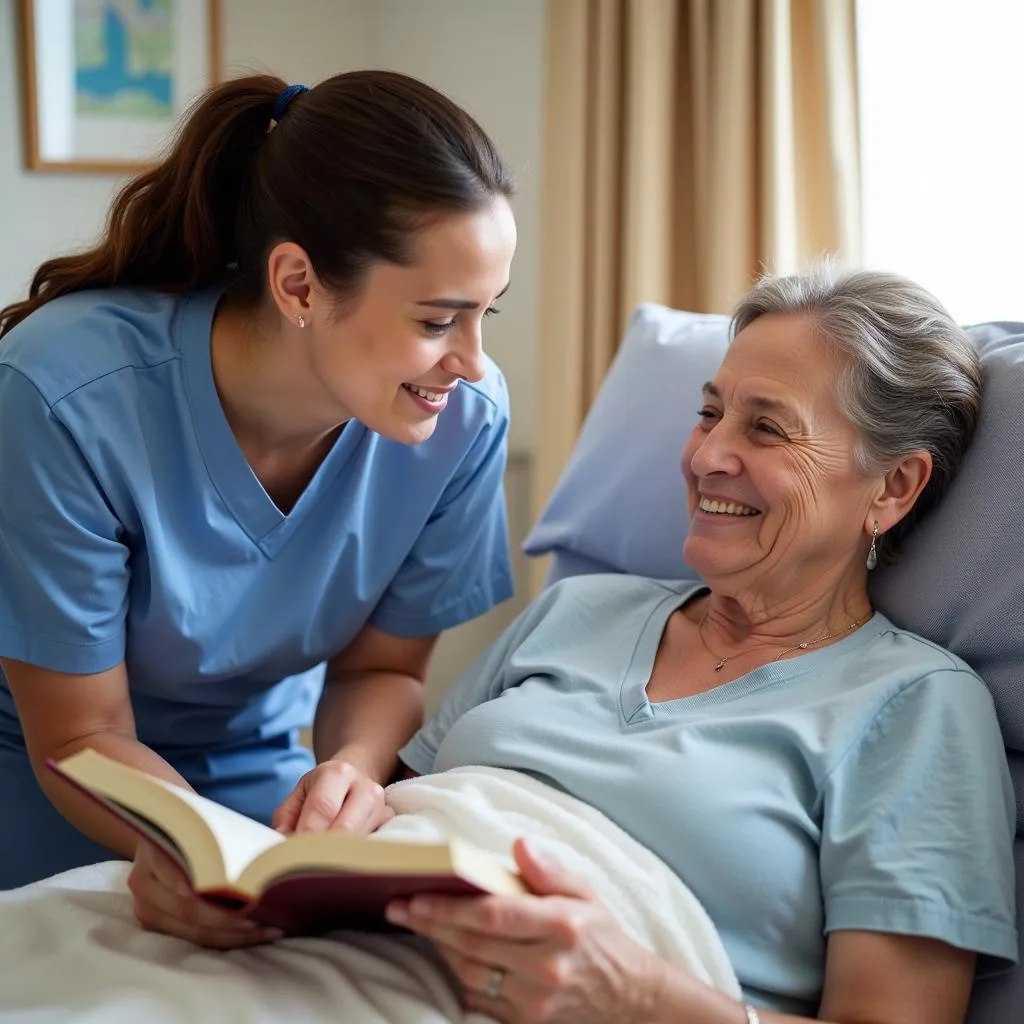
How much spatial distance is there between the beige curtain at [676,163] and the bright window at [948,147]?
0.05m

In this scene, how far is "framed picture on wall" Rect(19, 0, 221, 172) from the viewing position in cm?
293

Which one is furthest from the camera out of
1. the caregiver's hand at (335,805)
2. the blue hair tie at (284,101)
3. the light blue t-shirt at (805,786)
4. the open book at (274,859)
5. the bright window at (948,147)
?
the bright window at (948,147)

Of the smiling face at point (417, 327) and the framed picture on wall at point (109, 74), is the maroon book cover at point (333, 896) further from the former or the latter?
the framed picture on wall at point (109, 74)

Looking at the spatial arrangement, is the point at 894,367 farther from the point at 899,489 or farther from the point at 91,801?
the point at 91,801

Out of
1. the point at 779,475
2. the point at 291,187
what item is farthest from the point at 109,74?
the point at 779,475

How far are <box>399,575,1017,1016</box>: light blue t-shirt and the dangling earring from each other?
7cm

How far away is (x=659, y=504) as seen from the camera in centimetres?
169

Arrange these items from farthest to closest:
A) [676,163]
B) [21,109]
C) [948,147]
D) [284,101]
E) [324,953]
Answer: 1. [21,109]
2. [676,163]
3. [948,147]
4. [284,101]
5. [324,953]

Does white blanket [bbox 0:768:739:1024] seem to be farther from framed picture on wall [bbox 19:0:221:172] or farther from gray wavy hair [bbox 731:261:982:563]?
framed picture on wall [bbox 19:0:221:172]

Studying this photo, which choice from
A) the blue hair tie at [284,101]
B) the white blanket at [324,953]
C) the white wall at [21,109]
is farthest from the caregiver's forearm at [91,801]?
the white wall at [21,109]

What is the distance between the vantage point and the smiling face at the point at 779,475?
135 centimetres

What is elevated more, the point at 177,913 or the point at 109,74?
the point at 109,74

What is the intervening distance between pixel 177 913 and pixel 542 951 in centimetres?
37

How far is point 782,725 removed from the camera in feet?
4.06
